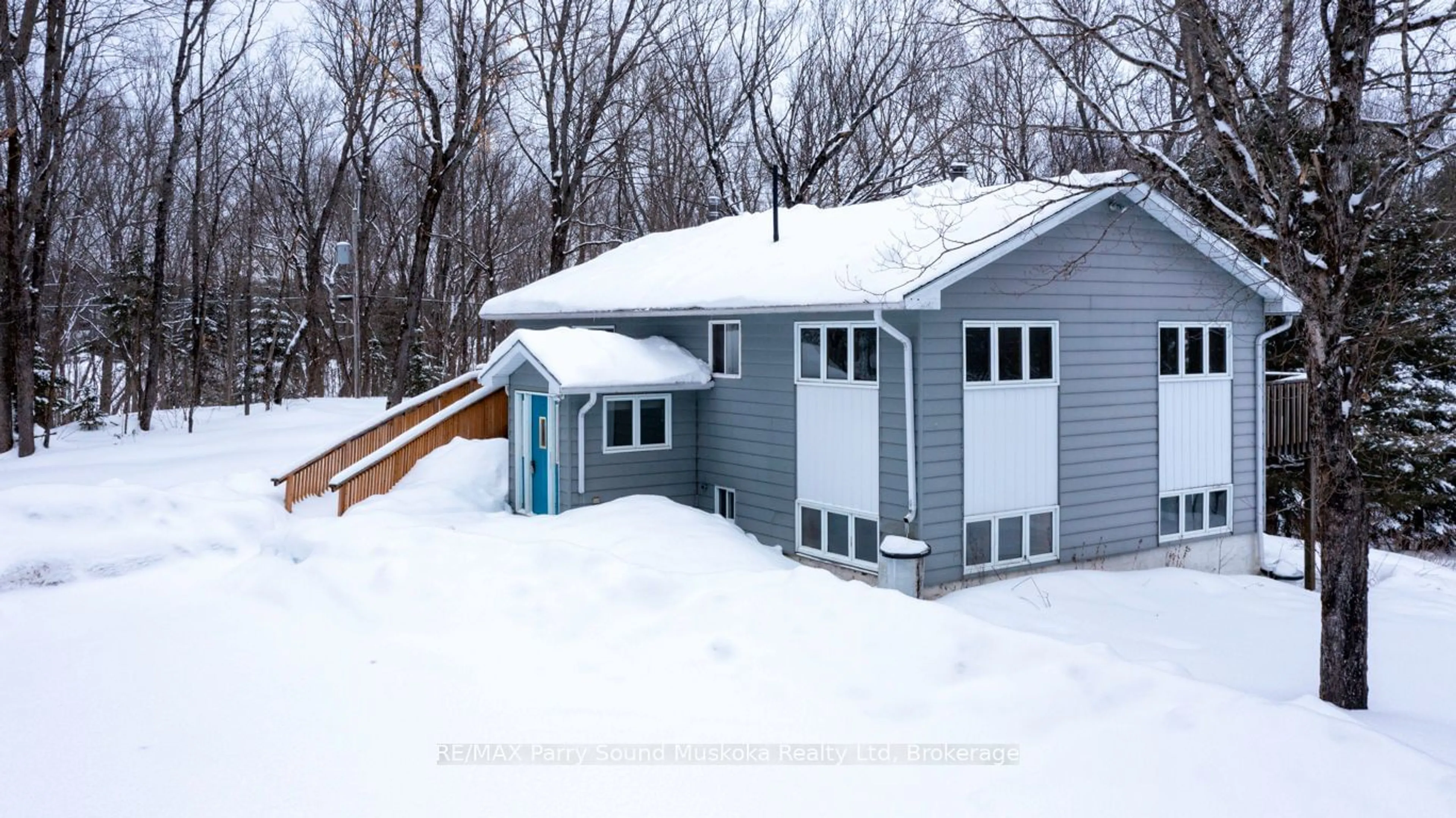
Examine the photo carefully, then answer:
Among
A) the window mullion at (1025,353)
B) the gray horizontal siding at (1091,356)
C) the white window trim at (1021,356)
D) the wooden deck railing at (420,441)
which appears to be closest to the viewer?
the gray horizontal siding at (1091,356)

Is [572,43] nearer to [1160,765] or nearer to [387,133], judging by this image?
[387,133]

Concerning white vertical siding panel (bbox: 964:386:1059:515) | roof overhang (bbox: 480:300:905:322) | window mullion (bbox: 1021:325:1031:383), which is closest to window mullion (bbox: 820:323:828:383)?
roof overhang (bbox: 480:300:905:322)

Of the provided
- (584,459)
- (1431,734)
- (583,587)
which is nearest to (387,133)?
(584,459)

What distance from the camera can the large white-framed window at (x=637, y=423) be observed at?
12.3 m

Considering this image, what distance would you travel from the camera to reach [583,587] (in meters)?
7.24

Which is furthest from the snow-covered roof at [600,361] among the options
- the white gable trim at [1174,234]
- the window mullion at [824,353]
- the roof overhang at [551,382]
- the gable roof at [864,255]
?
the white gable trim at [1174,234]

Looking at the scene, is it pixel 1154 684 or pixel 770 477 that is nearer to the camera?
pixel 1154 684

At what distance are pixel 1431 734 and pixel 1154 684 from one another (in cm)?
238

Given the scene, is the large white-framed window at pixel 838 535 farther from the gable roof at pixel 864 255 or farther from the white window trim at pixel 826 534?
the gable roof at pixel 864 255

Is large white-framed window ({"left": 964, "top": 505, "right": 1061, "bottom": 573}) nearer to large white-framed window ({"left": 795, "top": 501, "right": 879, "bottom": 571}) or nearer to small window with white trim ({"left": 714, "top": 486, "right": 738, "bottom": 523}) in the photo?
large white-framed window ({"left": 795, "top": 501, "right": 879, "bottom": 571})

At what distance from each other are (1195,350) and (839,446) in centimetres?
505

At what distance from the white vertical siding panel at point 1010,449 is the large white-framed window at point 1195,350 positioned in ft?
6.87

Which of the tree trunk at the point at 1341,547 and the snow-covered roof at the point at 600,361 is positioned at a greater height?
the snow-covered roof at the point at 600,361

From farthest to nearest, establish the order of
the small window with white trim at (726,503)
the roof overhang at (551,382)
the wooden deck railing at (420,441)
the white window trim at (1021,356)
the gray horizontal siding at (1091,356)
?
the wooden deck railing at (420,441)
the small window with white trim at (726,503)
the roof overhang at (551,382)
the white window trim at (1021,356)
the gray horizontal siding at (1091,356)
